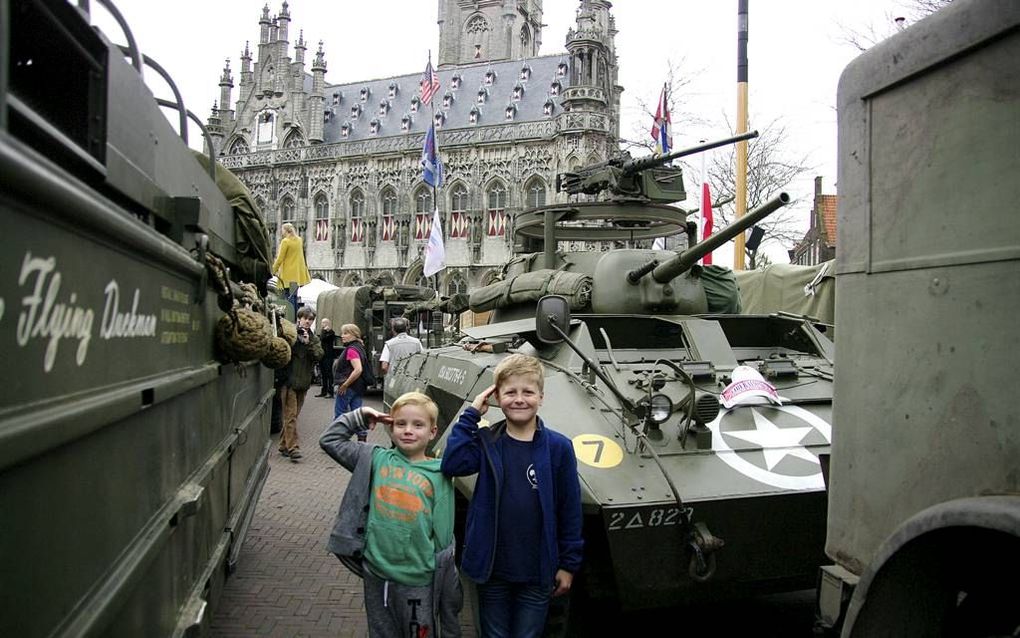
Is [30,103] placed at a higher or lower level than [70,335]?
higher

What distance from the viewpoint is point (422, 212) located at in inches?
1909

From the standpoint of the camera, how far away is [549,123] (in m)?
45.1

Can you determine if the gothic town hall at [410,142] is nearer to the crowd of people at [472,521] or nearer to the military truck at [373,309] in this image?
the military truck at [373,309]

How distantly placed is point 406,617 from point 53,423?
183 centimetres

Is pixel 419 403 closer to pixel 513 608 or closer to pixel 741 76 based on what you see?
pixel 513 608

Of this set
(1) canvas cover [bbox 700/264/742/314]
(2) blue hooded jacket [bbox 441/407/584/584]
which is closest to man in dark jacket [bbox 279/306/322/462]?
(1) canvas cover [bbox 700/264/742/314]

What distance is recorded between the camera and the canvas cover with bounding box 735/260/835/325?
38.8 feet

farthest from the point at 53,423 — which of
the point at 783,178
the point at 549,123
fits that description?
the point at 549,123

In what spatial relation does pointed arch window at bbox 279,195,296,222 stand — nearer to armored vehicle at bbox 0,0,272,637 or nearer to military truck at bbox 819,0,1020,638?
armored vehicle at bbox 0,0,272,637

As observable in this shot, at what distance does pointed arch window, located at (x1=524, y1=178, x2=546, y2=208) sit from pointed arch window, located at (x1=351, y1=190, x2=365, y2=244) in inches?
453

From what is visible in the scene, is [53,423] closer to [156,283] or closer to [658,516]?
[156,283]

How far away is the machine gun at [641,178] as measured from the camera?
7.87 meters

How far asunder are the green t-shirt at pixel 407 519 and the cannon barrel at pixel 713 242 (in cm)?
290

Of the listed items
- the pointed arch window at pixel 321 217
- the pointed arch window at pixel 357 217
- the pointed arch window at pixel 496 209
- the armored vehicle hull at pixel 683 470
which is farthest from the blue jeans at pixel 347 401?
the pointed arch window at pixel 321 217
